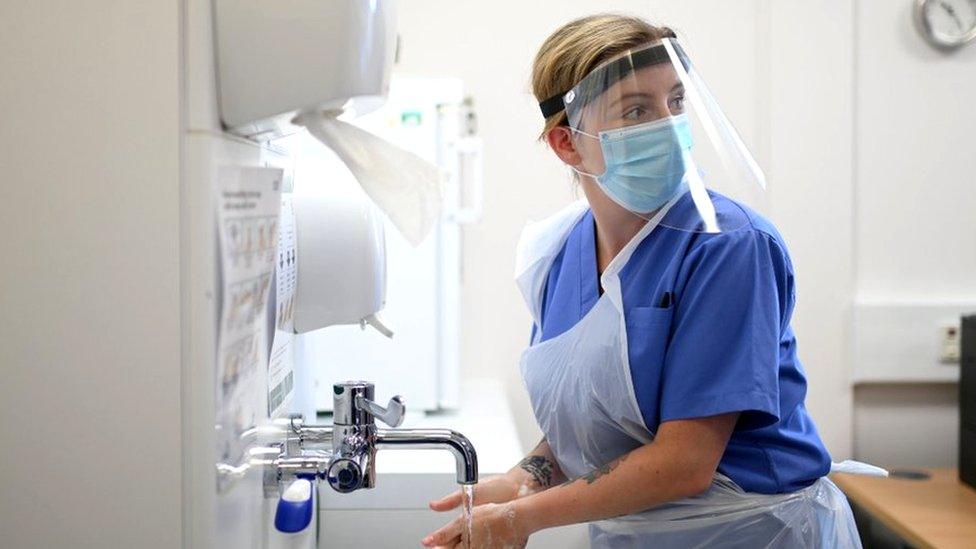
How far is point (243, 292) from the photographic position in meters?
0.86

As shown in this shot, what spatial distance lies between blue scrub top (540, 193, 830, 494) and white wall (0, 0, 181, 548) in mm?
616

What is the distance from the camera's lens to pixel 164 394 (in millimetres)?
773

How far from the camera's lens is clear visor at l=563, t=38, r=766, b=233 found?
1.16 metres

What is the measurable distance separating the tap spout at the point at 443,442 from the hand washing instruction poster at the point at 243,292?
→ 5.6 inches

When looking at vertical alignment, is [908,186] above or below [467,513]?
above

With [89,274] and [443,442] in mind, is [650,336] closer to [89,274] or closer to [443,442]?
[443,442]

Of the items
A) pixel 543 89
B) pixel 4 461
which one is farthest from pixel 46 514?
pixel 543 89

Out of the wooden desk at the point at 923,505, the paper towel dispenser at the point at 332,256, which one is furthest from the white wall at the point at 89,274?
the wooden desk at the point at 923,505

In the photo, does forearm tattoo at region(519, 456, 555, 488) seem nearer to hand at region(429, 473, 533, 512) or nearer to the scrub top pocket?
hand at region(429, 473, 533, 512)

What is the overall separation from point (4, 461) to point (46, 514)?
5 centimetres

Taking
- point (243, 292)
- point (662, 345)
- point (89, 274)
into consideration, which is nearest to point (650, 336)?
point (662, 345)

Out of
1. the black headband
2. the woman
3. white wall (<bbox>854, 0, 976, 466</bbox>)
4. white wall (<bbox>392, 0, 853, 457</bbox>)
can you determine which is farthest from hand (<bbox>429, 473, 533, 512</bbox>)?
white wall (<bbox>854, 0, 976, 466</bbox>)

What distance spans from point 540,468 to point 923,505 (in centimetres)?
124

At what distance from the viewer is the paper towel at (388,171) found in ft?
3.00
